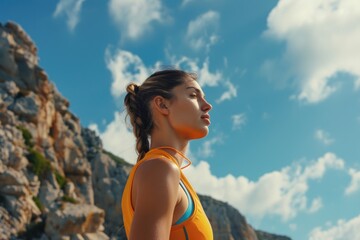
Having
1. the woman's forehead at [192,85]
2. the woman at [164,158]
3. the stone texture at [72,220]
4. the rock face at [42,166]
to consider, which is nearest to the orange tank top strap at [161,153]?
the woman at [164,158]

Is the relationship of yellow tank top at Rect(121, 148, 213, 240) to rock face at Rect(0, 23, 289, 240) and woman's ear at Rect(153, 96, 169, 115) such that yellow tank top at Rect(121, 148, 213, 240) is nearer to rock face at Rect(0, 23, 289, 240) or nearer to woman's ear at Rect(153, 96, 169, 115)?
woman's ear at Rect(153, 96, 169, 115)

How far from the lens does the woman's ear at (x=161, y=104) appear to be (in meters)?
3.07

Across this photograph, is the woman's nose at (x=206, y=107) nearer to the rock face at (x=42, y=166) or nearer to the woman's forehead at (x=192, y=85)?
the woman's forehead at (x=192, y=85)

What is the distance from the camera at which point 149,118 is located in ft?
10.5

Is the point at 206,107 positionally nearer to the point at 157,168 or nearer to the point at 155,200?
the point at 157,168

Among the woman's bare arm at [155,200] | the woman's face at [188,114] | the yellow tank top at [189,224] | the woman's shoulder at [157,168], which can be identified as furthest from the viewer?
the woman's face at [188,114]

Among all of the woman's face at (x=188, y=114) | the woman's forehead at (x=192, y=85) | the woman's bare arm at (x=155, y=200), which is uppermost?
the woman's forehead at (x=192, y=85)

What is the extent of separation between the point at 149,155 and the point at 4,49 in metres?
54.2

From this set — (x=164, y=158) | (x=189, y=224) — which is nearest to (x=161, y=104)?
(x=164, y=158)

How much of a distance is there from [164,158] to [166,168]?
99mm

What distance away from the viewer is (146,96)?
323 cm

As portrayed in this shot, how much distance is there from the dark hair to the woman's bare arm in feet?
2.57

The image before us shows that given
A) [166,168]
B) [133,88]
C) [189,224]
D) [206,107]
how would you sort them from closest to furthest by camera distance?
1. [166,168]
2. [189,224]
3. [206,107]
4. [133,88]

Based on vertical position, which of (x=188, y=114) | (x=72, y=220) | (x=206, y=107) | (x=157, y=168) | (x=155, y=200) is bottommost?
(x=155, y=200)
